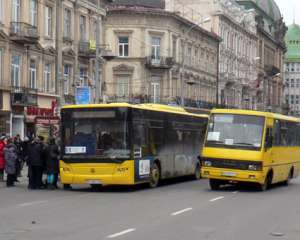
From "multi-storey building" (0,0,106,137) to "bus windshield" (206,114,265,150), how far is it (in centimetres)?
1213

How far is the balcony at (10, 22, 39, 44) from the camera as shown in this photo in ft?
133

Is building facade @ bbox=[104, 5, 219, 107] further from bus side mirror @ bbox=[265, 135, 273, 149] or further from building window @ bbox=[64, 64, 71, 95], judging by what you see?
bus side mirror @ bbox=[265, 135, 273, 149]

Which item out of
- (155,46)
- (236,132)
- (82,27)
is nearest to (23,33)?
(82,27)

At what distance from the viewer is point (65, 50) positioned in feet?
156

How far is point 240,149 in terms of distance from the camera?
78.3 feet

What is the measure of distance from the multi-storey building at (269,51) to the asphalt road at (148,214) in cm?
8001

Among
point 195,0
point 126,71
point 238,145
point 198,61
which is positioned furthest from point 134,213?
point 195,0

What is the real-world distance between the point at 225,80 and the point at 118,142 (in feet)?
209

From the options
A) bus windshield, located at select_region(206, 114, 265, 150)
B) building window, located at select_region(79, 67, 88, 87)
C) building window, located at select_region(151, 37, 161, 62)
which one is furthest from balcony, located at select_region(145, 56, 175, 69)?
bus windshield, located at select_region(206, 114, 265, 150)

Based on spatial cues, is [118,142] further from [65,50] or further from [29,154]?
[65,50]

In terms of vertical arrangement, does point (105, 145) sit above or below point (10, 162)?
above

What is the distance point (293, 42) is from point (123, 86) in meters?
97.5

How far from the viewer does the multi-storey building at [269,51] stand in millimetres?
106875

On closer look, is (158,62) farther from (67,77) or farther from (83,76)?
(67,77)
